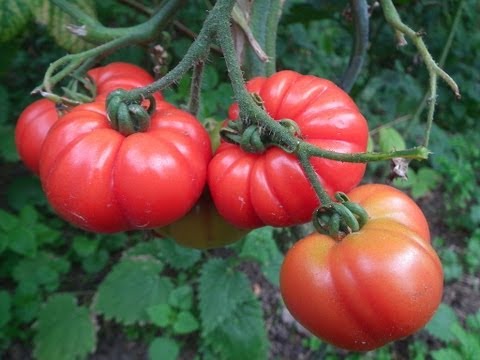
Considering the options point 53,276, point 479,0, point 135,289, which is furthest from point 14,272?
point 479,0

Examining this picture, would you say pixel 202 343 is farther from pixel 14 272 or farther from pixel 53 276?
pixel 14 272

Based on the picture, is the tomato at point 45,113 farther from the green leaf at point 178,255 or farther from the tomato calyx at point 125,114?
the green leaf at point 178,255

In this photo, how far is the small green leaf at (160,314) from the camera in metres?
1.75

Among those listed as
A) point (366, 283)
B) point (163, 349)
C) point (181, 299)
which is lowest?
point (163, 349)

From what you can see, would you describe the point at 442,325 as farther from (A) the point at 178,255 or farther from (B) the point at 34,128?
(B) the point at 34,128

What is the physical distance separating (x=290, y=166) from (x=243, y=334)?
3.78 ft

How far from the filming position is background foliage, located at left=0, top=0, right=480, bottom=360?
1.40m

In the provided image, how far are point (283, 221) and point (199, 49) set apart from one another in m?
0.24

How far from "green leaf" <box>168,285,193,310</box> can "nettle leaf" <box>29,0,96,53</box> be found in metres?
1.15

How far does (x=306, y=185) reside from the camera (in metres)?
0.58

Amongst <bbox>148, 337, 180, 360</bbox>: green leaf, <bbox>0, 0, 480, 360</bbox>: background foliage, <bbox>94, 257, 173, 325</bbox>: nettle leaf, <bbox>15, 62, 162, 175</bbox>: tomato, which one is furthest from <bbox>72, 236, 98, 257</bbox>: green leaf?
<bbox>15, 62, 162, 175</bbox>: tomato

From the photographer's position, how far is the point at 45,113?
792 mm

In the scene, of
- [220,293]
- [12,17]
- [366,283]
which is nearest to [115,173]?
[366,283]

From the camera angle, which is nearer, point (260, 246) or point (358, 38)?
point (358, 38)
